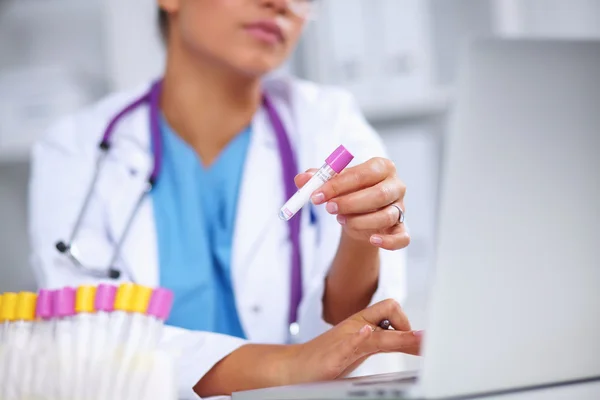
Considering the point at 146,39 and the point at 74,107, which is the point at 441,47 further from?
the point at 74,107

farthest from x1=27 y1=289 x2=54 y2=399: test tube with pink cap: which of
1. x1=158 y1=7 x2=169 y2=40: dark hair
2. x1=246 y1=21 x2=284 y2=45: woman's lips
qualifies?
x1=158 y1=7 x2=169 y2=40: dark hair

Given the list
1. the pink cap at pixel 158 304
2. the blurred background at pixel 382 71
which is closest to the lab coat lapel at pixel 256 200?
the pink cap at pixel 158 304

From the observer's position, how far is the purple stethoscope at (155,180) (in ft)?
3.34

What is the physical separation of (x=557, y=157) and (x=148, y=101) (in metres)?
0.91

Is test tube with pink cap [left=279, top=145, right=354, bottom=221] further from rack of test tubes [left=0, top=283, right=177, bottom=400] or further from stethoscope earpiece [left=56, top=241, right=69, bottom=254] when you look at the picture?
stethoscope earpiece [left=56, top=241, right=69, bottom=254]

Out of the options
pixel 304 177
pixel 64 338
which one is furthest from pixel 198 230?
pixel 64 338

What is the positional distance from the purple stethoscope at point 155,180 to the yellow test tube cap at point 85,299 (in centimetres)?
42

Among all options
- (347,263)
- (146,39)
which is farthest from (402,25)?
(347,263)

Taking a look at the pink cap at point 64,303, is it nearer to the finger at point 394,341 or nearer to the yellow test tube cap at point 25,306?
the yellow test tube cap at point 25,306

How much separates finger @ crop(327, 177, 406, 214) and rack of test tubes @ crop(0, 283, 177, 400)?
189 millimetres

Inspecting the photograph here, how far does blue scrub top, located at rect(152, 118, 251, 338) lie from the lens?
1055 mm

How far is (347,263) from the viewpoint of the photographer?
0.86 meters

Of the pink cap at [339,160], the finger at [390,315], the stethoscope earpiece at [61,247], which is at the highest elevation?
the pink cap at [339,160]

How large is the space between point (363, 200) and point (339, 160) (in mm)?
46
